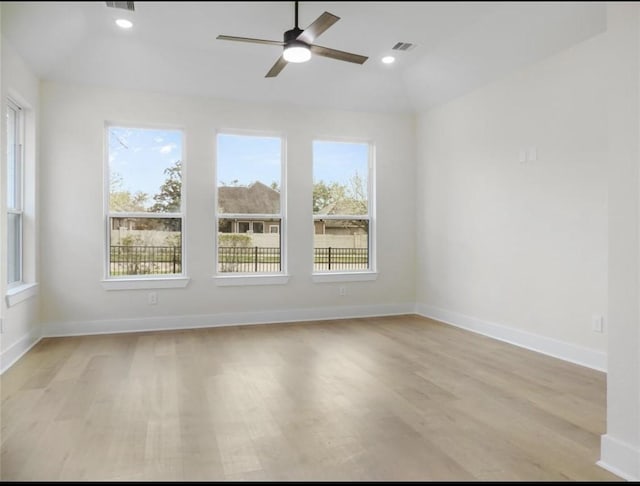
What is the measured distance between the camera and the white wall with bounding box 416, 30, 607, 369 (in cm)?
353

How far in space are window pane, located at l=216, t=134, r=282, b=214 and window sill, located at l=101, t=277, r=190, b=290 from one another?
0.95 m

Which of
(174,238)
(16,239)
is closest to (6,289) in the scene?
(16,239)

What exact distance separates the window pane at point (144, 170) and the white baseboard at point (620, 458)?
4433 mm

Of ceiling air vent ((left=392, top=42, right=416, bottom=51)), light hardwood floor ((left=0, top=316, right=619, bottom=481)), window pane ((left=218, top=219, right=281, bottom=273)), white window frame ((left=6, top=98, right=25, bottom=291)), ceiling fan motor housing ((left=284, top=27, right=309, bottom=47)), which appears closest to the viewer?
light hardwood floor ((left=0, top=316, right=619, bottom=481))

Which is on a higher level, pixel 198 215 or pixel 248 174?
pixel 248 174

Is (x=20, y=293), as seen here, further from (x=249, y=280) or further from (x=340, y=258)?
(x=340, y=258)

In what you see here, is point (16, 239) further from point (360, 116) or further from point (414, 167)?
point (414, 167)

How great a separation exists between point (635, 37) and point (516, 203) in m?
2.55

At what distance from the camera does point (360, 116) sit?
5.66 meters

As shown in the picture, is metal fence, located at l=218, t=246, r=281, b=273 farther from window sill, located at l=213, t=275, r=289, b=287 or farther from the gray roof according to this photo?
the gray roof

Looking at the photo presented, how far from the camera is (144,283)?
188 inches

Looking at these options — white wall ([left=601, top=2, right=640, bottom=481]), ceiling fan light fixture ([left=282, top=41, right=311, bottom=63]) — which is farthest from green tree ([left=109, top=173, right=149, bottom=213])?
white wall ([left=601, top=2, right=640, bottom=481])

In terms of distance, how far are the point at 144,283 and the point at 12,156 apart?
68.2 inches

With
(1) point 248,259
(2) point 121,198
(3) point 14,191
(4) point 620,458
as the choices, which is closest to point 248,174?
(1) point 248,259
